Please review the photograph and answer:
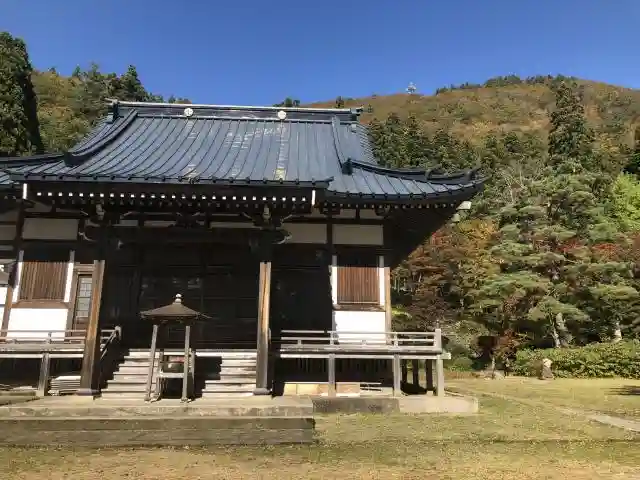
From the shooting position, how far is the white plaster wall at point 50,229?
553 inches

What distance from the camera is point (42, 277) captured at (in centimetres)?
1389

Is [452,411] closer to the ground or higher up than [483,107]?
closer to the ground

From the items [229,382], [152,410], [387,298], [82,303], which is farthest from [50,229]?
[387,298]

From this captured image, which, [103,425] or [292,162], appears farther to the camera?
[292,162]

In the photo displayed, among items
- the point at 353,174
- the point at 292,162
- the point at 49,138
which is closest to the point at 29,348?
the point at 292,162

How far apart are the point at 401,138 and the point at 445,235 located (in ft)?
121

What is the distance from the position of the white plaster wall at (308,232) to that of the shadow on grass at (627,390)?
12.5 meters

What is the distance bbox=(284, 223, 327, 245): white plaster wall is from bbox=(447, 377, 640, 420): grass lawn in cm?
876

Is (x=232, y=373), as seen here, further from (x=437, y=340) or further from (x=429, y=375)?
(x=429, y=375)

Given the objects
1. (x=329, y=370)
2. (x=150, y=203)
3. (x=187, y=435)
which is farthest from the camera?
(x=329, y=370)

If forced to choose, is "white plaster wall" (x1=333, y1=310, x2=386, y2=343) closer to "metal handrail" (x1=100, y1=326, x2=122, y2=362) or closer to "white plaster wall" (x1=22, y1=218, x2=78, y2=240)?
"metal handrail" (x1=100, y1=326, x2=122, y2=362)

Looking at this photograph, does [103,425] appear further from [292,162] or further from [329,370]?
[292,162]

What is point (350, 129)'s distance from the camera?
19406mm

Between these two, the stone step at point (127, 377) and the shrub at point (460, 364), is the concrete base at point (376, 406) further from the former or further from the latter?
the shrub at point (460, 364)
